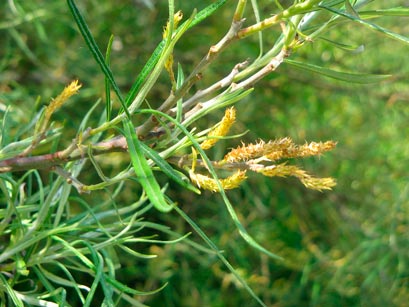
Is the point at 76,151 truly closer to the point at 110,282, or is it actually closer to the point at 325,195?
the point at 110,282

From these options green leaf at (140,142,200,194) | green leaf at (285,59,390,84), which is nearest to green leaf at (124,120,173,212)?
green leaf at (140,142,200,194)

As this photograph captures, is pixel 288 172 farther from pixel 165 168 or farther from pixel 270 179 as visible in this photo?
pixel 270 179

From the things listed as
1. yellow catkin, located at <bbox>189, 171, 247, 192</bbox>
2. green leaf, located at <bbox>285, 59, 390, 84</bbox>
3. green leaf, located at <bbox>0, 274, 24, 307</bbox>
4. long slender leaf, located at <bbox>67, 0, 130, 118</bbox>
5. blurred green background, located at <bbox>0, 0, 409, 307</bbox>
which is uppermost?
long slender leaf, located at <bbox>67, 0, 130, 118</bbox>

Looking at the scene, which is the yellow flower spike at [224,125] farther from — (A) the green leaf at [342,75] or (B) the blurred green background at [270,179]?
(B) the blurred green background at [270,179]

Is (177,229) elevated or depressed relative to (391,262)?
elevated

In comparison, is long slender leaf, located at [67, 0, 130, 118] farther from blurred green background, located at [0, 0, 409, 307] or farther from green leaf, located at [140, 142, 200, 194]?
blurred green background, located at [0, 0, 409, 307]

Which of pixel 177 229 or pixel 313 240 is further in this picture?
pixel 313 240

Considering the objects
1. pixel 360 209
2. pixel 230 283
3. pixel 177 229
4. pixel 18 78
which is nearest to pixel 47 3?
pixel 18 78
